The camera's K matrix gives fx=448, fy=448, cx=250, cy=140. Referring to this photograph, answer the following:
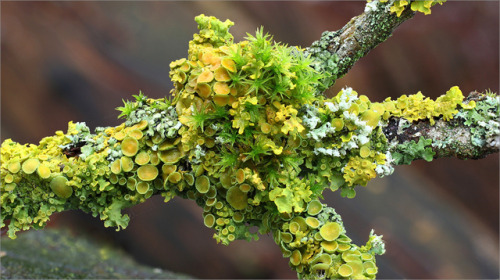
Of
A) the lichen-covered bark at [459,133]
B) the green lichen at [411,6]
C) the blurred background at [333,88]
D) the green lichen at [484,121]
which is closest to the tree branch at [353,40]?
the green lichen at [411,6]

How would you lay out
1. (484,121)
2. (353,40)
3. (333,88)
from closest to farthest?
(484,121) → (353,40) → (333,88)

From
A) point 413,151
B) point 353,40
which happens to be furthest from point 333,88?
point 413,151

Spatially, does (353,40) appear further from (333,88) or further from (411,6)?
(333,88)

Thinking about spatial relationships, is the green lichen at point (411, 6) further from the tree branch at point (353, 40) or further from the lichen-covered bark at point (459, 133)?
the lichen-covered bark at point (459, 133)

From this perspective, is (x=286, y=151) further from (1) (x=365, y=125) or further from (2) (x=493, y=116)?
(2) (x=493, y=116)

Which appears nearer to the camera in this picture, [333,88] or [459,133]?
[459,133]

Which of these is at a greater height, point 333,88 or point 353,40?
point 333,88

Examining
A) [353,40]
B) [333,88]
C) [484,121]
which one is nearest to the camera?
[484,121]
